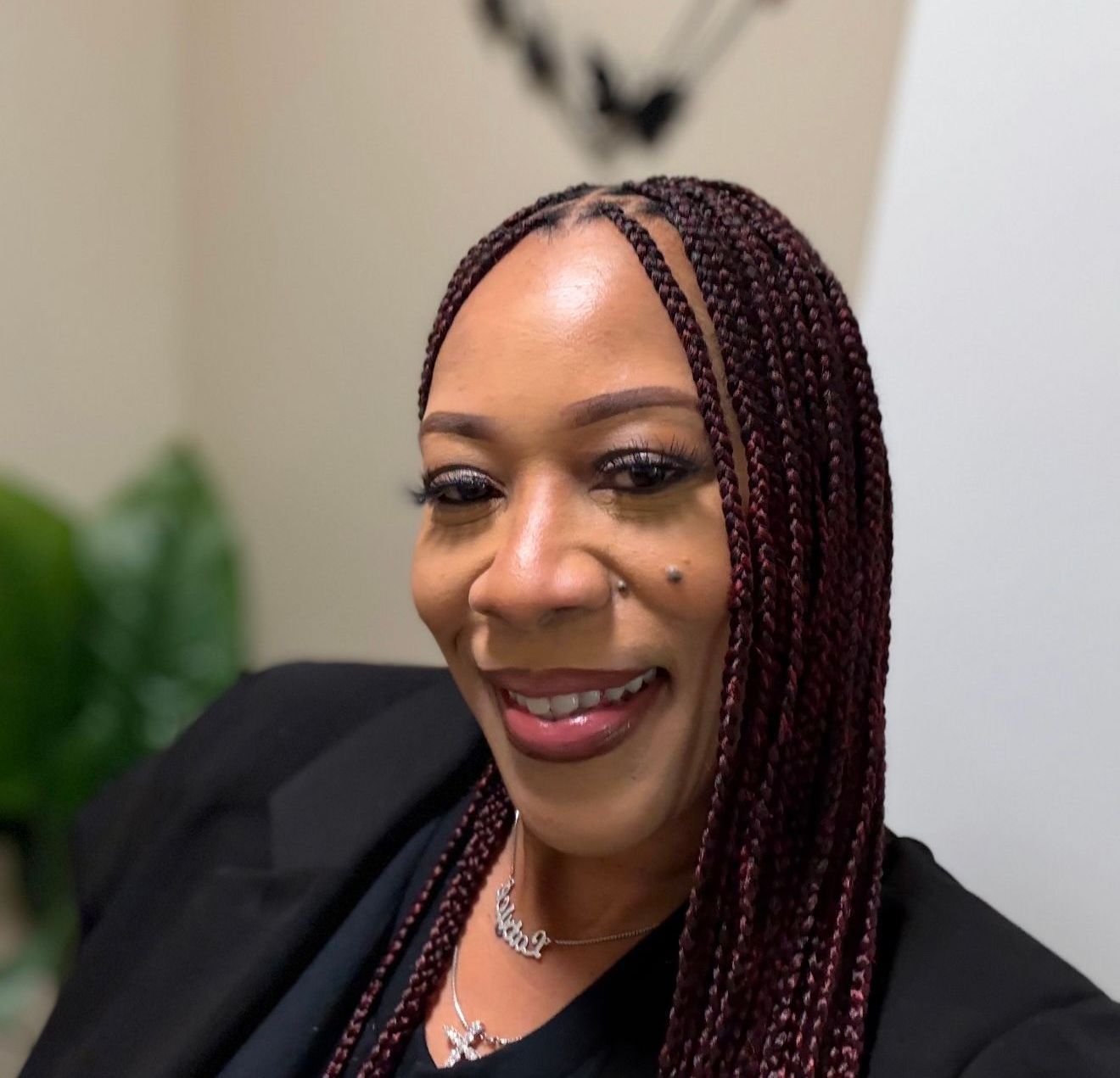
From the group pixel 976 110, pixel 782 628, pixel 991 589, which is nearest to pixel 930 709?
pixel 991 589

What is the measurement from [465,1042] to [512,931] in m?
0.08

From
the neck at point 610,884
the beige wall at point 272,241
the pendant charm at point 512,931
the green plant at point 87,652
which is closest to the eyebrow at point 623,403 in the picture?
the neck at point 610,884

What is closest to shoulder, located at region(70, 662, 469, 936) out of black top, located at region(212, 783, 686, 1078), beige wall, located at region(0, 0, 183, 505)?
black top, located at region(212, 783, 686, 1078)

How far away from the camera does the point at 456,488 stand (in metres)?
0.63

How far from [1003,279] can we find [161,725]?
43.7 inches

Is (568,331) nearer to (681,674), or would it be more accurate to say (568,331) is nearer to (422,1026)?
(681,674)

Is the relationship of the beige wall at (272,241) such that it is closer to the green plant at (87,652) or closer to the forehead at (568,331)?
the green plant at (87,652)

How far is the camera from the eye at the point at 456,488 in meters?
0.61

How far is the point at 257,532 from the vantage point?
1.42 metres

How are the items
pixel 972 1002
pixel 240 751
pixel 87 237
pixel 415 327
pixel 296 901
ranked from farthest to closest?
1. pixel 87 237
2. pixel 415 327
3. pixel 240 751
4. pixel 296 901
5. pixel 972 1002

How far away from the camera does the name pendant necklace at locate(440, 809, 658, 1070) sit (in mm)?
660

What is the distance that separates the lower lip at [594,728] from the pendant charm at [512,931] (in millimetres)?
173

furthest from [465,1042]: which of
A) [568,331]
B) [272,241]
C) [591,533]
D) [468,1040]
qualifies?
[272,241]

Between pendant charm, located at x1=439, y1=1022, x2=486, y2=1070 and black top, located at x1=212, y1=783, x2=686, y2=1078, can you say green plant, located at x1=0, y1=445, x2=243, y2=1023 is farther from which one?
pendant charm, located at x1=439, y1=1022, x2=486, y2=1070
